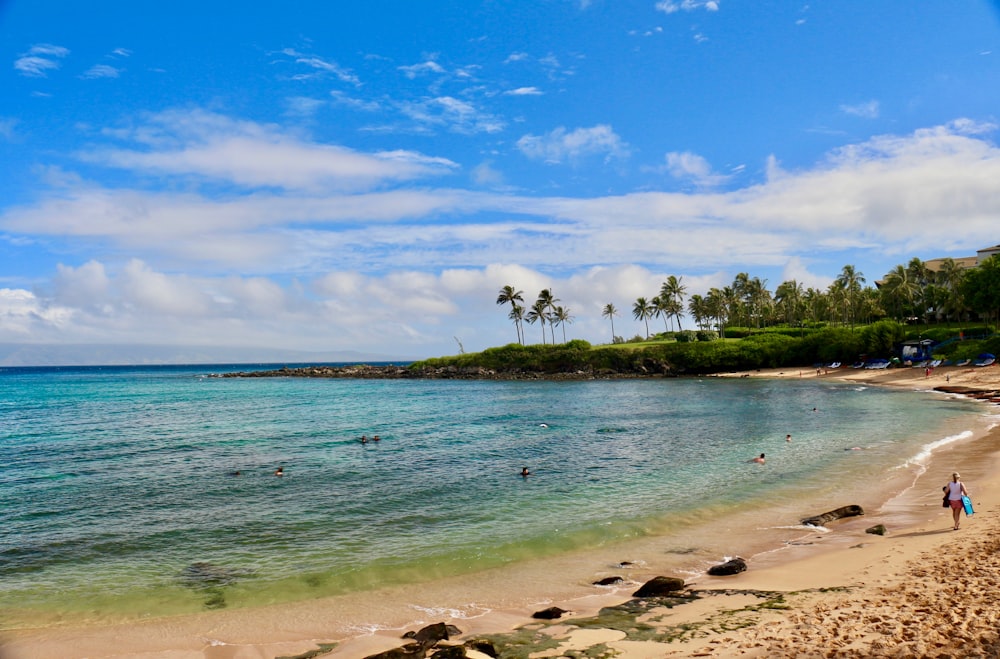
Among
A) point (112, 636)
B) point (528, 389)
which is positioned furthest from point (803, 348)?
point (112, 636)

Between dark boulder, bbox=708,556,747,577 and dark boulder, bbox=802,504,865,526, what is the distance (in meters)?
5.98

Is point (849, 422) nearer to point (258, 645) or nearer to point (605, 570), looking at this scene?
point (605, 570)

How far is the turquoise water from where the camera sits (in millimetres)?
16953

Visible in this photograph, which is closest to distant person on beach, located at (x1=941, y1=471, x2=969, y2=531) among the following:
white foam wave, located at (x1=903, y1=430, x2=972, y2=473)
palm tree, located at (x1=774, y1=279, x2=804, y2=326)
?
white foam wave, located at (x1=903, y1=430, x2=972, y2=473)

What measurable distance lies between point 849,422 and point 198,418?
60.2 metres

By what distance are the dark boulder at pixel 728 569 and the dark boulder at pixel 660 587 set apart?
1749mm

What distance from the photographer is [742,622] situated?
11570 mm

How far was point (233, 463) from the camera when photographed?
3384 centimetres

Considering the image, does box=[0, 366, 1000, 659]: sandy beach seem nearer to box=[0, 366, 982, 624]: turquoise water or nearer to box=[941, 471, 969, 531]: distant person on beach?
box=[941, 471, 969, 531]: distant person on beach

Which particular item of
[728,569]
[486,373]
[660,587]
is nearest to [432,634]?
[660,587]

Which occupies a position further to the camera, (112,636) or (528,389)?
(528,389)

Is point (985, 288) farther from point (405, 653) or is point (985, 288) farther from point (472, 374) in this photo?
Result: point (405, 653)

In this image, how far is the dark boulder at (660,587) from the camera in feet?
46.0

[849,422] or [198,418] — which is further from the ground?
[198,418]
